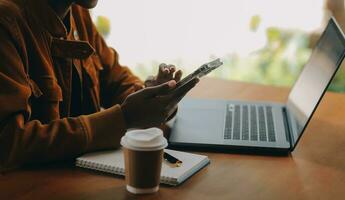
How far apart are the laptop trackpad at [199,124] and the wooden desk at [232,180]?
0.08m

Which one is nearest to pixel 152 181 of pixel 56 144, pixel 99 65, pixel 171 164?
pixel 171 164

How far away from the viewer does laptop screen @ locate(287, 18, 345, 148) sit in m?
1.49

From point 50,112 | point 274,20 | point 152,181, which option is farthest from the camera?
point 274,20

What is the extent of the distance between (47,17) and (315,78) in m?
0.70

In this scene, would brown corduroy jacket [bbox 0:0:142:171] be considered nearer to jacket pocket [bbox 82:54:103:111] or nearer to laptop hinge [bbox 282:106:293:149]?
jacket pocket [bbox 82:54:103:111]

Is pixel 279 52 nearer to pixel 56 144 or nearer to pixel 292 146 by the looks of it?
pixel 292 146

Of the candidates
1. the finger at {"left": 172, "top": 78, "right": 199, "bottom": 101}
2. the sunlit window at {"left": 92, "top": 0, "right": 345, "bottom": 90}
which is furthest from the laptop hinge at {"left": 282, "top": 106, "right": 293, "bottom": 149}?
the sunlit window at {"left": 92, "top": 0, "right": 345, "bottom": 90}

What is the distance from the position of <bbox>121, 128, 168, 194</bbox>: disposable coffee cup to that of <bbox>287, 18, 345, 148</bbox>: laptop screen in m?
0.43

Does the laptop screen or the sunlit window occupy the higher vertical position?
the laptop screen

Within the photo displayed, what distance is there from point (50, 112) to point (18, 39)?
0.63 ft

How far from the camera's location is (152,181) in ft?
3.93

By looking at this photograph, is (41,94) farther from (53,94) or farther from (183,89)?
(183,89)

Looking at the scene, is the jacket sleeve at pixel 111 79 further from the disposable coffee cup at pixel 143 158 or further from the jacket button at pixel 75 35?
the disposable coffee cup at pixel 143 158

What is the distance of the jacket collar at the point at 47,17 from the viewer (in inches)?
56.5
